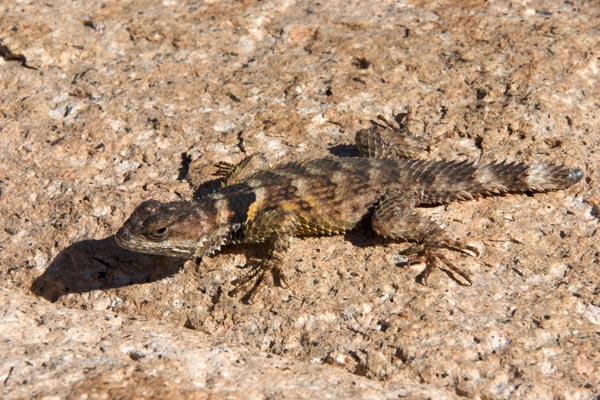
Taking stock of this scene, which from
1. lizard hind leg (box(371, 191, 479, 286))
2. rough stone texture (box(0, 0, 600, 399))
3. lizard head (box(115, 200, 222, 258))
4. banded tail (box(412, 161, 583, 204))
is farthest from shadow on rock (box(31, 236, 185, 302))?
banded tail (box(412, 161, 583, 204))

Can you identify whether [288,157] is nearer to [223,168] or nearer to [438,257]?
[223,168]

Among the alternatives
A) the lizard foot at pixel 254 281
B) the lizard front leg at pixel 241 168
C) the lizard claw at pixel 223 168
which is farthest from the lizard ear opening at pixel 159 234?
the lizard claw at pixel 223 168

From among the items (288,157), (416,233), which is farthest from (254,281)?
(288,157)

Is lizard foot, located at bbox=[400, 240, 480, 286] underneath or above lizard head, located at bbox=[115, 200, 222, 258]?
underneath

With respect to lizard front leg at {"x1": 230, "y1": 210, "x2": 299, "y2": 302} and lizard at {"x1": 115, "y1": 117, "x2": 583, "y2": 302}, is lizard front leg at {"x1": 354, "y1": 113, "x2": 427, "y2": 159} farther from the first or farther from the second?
lizard front leg at {"x1": 230, "y1": 210, "x2": 299, "y2": 302}

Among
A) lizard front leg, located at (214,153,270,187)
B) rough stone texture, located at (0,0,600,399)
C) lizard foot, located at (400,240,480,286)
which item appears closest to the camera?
rough stone texture, located at (0,0,600,399)

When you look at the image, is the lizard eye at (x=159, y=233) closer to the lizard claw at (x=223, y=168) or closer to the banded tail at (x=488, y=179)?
the lizard claw at (x=223, y=168)

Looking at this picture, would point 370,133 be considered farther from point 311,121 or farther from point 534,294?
point 534,294
